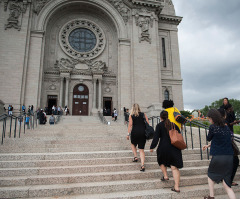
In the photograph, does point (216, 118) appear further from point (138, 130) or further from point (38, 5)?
point (38, 5)

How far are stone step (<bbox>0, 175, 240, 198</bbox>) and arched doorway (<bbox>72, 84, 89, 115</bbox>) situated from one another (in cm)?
1884

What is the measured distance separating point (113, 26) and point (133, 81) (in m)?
8.65

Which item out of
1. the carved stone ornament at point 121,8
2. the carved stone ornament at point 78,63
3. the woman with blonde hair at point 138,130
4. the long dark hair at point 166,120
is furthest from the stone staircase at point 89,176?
the carved stone ornament at point 121,8

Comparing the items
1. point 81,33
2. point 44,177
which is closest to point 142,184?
point 44,177

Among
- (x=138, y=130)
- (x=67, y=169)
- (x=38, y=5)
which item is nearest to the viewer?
(x=67, y=169)

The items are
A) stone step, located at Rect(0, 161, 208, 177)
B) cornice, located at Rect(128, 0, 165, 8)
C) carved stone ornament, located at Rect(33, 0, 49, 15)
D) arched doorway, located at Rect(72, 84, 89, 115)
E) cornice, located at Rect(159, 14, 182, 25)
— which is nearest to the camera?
stone step, located at Rect(0, 161, 208, 177)

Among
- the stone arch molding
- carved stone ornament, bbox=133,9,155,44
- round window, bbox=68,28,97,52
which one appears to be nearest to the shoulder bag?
carved stone ornament, bbox=133,9,155,44

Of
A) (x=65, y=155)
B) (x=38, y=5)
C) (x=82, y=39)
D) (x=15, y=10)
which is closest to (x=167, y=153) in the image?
(x=65, y=155)

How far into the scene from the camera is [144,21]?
23516 millimetres

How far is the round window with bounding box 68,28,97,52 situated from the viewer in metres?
24.1

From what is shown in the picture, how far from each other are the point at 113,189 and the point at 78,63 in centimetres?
2080

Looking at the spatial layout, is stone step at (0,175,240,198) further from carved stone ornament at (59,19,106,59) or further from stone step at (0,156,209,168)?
carved stone ornament at (59,19,106,59)

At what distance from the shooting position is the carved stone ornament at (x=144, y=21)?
23141 millimetres

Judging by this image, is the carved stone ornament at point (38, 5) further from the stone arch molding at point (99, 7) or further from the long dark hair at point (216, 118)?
the long dark hair at point (216, 118)
